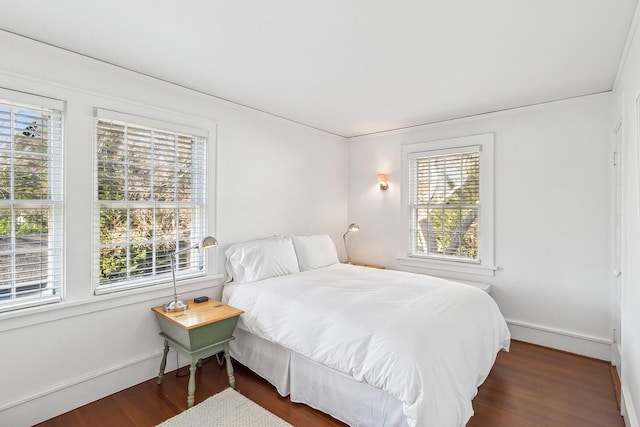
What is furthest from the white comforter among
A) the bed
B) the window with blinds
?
the window with blinds

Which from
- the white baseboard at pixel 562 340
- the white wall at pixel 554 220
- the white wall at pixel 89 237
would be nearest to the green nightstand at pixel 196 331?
the white wall at pixel 89 237

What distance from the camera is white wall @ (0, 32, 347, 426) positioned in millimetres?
2094

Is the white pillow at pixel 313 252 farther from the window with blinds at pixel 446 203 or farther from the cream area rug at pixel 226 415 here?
the cream area rug at pixel 226 415

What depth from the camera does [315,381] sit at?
2.26 m

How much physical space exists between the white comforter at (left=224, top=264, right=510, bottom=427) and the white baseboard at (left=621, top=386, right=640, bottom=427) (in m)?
0.72

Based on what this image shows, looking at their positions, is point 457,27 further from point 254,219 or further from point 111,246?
point 111,246

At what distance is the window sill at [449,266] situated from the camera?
3645 millimetres

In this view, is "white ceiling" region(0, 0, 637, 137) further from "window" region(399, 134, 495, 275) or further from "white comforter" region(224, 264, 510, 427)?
"white comforter" region(224, 264, 510, 427)

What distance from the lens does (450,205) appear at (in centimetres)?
394

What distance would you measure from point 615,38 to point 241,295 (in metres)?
3.23

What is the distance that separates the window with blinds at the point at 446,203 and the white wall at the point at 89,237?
2.02m

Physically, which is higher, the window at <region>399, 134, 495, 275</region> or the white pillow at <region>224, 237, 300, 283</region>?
the window at <region>399, 134, 495, 275</region>

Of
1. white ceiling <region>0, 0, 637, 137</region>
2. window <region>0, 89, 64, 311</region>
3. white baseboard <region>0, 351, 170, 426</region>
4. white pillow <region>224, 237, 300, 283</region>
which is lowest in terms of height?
white baseboard <region>0, 351, 170, 426</region>

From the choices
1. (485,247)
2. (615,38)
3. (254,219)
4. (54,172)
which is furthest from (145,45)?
(485,247)
